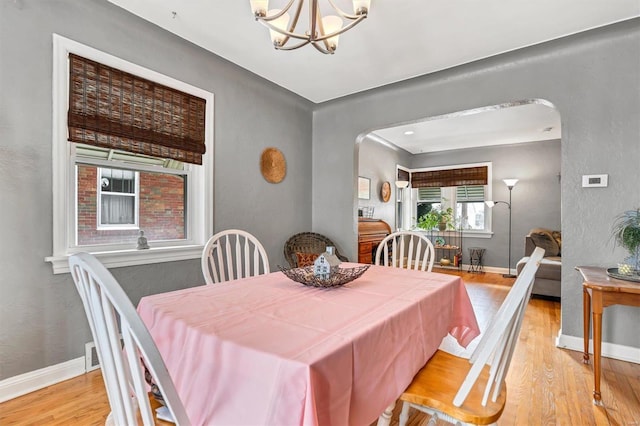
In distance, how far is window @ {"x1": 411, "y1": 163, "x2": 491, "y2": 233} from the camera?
652 cm

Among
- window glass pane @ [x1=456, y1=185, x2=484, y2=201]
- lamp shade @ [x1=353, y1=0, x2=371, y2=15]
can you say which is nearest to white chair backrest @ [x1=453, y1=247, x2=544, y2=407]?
lamp shade @ [x1=353, y1=0, x2=371, y2=15]

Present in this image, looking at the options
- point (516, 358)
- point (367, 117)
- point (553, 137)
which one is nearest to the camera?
point (516, 358)

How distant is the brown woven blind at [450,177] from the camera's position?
6.47m

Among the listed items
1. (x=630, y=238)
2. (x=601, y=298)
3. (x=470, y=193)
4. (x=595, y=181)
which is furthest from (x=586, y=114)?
(x=470, y=193)

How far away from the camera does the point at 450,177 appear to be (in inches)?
269

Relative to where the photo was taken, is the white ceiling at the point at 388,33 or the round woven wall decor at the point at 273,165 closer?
the white ceiling at the point at 388,33

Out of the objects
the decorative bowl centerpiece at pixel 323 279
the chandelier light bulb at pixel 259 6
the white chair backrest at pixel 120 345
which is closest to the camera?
the white chair backrest at pixel 120 345

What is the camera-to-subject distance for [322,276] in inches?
63.6

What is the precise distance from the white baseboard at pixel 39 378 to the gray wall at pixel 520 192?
6.58m

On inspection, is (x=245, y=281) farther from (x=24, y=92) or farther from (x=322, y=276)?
(x=24, y=92)

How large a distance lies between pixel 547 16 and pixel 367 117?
6.20 feet

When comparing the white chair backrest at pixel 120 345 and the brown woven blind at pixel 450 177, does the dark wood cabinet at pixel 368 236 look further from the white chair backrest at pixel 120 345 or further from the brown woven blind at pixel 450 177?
the white chair backrest at pixel 120 345

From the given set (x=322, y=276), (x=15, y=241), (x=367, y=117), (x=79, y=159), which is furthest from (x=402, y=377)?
(x=367, y=117)

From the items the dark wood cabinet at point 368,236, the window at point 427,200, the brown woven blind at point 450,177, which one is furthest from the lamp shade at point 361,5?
the window at point 427,200
